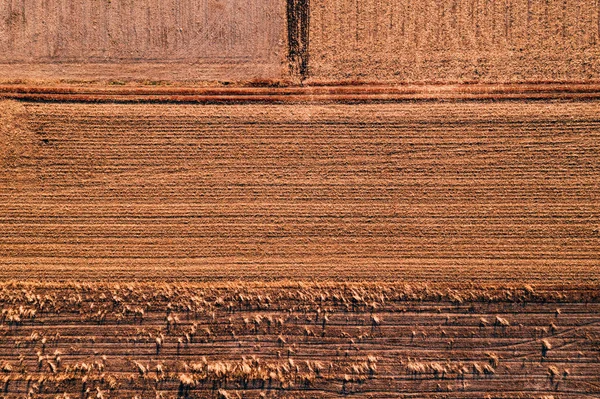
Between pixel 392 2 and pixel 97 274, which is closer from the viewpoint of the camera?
pixel 97 274

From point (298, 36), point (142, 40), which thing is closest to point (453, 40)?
point (298, 36)

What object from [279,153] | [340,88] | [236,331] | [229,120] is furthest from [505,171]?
[236,331]

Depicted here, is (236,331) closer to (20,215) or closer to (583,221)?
(20,215)

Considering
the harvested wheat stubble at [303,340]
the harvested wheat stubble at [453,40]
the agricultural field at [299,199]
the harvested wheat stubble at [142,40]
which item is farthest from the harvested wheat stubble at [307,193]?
the harvested wheat stubble at [142,40]

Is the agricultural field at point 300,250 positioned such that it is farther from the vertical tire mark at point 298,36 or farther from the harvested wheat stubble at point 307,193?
the vertical tire mark at point 298,36

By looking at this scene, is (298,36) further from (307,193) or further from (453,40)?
(307,193)

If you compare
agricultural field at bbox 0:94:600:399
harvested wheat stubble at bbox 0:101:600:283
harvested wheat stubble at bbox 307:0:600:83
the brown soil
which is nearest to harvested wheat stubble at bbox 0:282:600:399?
agricultural field at bbox 0:94:600:399

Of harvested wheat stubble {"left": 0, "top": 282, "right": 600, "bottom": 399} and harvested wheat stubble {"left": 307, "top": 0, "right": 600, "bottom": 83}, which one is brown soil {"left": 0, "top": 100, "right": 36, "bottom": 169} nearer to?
harvested wheat stubble {"left": 0, "top": 282, "right": 600, "bottom": 399}
